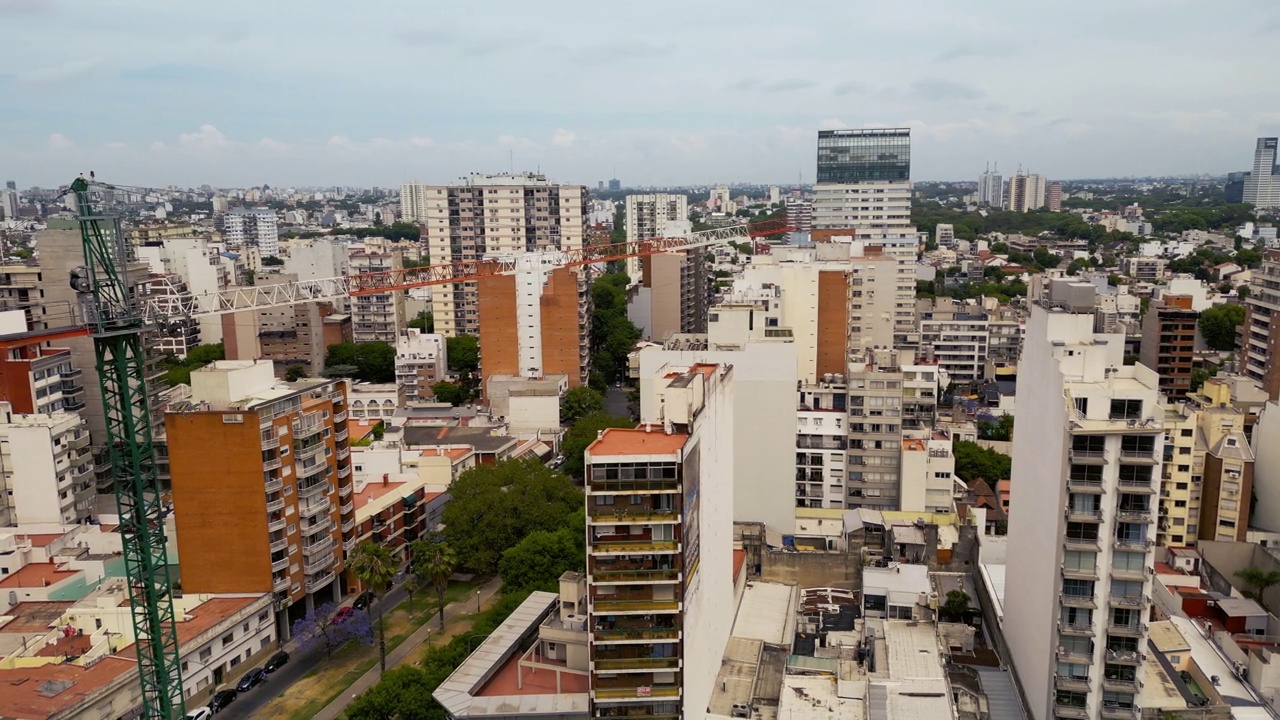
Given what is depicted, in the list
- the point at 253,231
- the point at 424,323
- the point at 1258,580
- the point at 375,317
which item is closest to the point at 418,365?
the point at 375,317

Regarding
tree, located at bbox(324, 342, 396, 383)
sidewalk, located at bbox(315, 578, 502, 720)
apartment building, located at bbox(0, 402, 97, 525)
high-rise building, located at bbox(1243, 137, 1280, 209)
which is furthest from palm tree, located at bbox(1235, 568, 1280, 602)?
high-rise building, located at bbox(1243, 137, 1280, 209)

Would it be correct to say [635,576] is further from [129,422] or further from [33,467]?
[33,467]

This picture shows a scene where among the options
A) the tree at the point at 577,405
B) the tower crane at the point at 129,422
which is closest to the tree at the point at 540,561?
the tower crane at the point at 129,422

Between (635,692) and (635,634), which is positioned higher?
(635,634)

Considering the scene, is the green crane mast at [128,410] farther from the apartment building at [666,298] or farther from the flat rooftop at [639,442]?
the apartment building at [666,298]

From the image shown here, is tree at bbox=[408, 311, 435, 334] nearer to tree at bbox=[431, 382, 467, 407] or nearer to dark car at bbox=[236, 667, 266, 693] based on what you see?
tree at bbox=[431, 382, 467, 407]

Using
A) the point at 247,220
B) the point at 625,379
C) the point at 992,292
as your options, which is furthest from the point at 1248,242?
the point at 247,220
